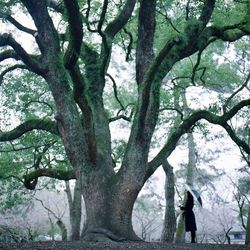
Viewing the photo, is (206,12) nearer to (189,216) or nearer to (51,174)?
(189,216)

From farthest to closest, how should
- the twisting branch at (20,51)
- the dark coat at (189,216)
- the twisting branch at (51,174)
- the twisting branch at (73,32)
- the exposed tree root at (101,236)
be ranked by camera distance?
the twisting branch at (51,174)
the dark coat at (189,216)
the exposed tree root at (101,236)
the twisting branch at (20,51)
the twisting branch at (73,32)

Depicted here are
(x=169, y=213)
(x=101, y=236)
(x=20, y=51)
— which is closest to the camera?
(x=20, y=51)

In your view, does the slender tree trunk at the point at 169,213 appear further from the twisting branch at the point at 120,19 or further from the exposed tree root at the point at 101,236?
the twisting branch at the point at 120,19

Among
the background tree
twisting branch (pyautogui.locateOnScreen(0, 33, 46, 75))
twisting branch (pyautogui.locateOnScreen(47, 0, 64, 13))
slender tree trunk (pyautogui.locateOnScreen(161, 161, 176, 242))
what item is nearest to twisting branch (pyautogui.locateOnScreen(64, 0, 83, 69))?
the background tree

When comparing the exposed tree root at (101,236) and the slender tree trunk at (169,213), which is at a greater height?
the slender tree trunk at (169,213)

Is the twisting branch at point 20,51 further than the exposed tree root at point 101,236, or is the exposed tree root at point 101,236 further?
the exposed tree root at point 101,236

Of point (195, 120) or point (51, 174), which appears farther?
point (51, 174)

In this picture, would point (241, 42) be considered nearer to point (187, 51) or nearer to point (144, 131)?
point (187, 51)

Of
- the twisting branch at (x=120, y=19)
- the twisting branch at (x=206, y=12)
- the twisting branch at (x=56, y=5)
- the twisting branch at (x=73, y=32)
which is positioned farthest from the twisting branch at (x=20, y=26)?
the twisting branch at (x=206, y=12)

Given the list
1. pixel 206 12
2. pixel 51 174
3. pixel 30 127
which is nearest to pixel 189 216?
pixel 51 174

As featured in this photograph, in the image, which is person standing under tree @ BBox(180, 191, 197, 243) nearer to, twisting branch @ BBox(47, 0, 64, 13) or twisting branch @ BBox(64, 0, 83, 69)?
twisting branch @ BBox(64, 0, 83, 69)

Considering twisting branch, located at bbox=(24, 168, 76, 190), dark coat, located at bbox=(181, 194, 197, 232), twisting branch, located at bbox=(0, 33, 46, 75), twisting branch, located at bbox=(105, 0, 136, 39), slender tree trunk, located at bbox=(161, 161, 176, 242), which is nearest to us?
twisting branch, located at bbox=(0, 33, 46, 75)

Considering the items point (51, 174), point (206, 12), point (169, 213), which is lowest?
point (169, 213)

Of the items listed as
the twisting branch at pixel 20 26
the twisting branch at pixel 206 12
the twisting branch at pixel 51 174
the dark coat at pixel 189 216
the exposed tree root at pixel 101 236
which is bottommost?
the exposed tree root at pixel 101 236
